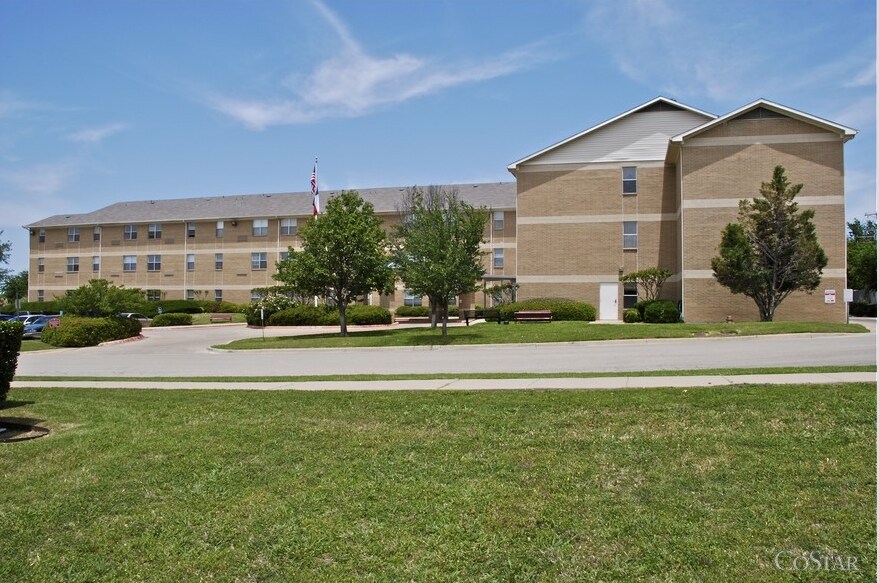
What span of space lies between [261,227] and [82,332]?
1009 inches

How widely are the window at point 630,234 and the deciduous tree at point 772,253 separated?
23.5 feet

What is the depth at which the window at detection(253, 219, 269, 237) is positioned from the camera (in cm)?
5716

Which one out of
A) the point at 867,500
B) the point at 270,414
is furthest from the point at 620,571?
the point at 270,414

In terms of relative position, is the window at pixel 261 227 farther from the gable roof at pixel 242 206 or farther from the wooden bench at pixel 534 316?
the wooden bench at pixel 534 316

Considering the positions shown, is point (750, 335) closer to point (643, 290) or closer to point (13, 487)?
point (643, 290)

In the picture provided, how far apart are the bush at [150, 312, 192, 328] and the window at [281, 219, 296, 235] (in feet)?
37.6

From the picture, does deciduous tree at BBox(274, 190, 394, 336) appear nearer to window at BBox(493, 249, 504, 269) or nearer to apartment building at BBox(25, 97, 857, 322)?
apartment building at BBox(25, 97, 857, 322)

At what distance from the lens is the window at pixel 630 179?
122ft

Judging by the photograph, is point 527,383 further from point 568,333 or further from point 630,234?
point 630,234

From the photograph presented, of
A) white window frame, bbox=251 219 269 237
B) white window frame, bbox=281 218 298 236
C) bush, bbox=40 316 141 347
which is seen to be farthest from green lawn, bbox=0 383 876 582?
white window frame, bbox=251 219 269 237

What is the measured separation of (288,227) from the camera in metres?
56.6

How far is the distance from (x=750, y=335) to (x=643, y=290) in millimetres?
12672

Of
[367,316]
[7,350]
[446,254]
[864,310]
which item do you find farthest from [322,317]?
[864,310]

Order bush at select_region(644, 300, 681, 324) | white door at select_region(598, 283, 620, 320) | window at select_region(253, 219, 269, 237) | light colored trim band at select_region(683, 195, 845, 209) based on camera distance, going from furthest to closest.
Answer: window at select_region(253, 219, 269, 237), white door at select_region(598, 283, 620, 320), light colored trim band at select_region(683, 195, 845, 209), bush at select_region(644, 300, 681, 324)
